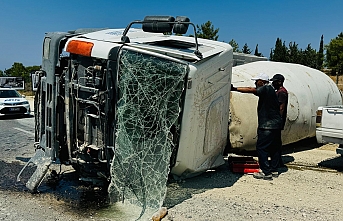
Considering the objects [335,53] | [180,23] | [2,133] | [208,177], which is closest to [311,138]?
[208,177]

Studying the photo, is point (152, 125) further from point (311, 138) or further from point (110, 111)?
point (311, 138)

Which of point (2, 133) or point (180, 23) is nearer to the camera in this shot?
point (180, 23)

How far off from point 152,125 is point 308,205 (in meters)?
2.12

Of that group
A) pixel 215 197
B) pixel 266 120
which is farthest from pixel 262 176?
pixel 215 197

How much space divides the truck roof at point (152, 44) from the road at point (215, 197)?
68.3 inches

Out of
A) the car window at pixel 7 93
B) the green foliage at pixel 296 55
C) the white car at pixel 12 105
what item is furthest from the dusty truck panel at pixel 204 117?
the green foliage at pixel 296 55

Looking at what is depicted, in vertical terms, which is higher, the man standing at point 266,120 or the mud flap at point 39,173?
the man standing at point 266,120

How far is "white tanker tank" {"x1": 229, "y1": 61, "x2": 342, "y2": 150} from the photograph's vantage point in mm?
6695

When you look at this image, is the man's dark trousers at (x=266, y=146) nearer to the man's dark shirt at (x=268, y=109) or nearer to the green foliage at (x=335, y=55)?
the man's dark shirt at (x=268, y=109)

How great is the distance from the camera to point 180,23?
4.65 metres

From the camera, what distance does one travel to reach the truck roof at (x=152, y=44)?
15.1 ft

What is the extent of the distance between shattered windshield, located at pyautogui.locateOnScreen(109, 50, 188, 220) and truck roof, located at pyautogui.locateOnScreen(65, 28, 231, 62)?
205 millimetres

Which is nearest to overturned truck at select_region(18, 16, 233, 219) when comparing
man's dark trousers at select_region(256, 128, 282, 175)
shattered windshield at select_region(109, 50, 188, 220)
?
shattered windshield at select_region(109, 50, 188, 220)

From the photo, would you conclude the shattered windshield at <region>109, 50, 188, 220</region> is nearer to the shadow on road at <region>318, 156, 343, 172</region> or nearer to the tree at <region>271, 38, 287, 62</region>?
the shadow on road at <region>318, 156, 343, 172</region>
